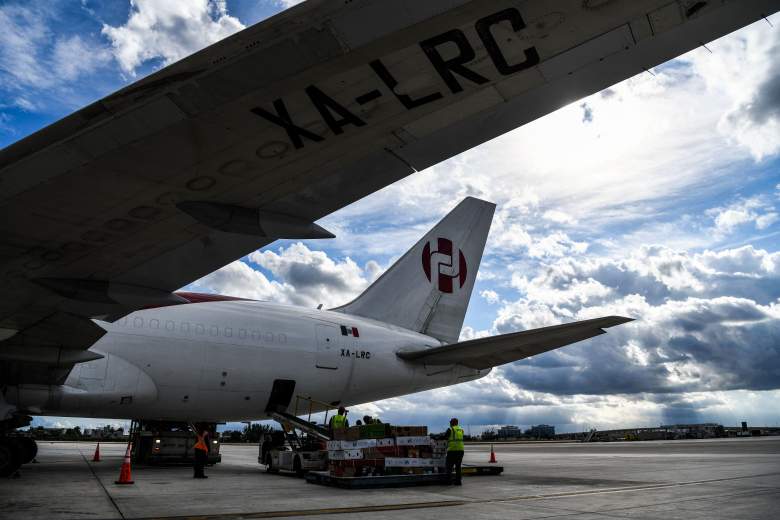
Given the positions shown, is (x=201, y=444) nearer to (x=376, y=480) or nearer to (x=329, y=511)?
(x=376, y=480)

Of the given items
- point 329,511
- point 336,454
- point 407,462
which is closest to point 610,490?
point 407,462

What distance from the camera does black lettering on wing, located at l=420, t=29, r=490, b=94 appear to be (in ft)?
14.6

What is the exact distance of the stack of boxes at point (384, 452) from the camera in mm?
14320

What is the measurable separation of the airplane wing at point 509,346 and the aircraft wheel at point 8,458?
1260 centimetres

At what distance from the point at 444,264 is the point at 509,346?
726 centimetres

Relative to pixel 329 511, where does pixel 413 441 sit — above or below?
above

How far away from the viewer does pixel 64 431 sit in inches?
3322

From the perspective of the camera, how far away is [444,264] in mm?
24969

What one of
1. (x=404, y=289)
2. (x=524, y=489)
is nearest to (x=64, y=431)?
(x=404, y=289)

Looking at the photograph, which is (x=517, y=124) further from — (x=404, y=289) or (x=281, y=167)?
(x=404, y=289)

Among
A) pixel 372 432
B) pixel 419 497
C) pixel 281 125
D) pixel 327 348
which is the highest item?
pixel 281 125

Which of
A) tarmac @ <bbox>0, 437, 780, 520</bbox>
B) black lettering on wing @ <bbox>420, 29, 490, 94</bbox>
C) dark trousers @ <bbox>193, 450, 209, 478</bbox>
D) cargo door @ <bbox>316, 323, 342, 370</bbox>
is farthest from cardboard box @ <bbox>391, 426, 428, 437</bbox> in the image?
black lettering on wing @ <bbox>420, 29, 490, 94</bbox>

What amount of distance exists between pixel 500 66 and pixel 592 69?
0.86 metres

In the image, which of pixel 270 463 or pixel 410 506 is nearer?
pixel 410 506
